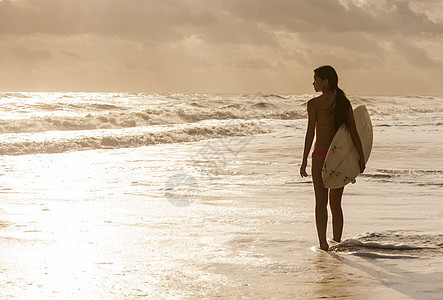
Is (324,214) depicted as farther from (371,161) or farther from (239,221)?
(371,161)

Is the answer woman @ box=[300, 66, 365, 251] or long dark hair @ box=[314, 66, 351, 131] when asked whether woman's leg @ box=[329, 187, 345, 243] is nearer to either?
woman @ box=[300, 66, 365, 251]

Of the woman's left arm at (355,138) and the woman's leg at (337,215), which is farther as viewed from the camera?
the woman's leg at (337,215)

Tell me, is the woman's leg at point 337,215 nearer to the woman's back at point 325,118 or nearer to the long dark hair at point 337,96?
the woman's back at point 325,118

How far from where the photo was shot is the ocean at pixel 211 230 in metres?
4.09

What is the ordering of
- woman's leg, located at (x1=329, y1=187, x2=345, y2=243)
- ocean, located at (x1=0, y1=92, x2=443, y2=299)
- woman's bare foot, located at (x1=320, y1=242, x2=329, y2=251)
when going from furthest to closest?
1. woman's leg, located at (x1=329, y1=187, x2=345, y2=243)
2. woman's bare foot, located at (x1=320, y1=242, x2=329, y2=251)
3. ocean, located at (x1=0, y1=92, x2=443, y2=299)

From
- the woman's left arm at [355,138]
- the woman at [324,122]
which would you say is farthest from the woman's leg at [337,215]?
the woman's left arm at [355,138]

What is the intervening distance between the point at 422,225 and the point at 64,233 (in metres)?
3.58

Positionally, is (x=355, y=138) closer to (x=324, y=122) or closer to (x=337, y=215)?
(x=324, y=122)

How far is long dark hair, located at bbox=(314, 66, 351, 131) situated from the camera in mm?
5246

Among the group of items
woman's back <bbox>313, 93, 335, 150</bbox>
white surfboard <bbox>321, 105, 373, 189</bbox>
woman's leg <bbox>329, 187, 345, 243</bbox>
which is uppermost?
woman's back <bbox>313, 93, 335, 150</bbox>

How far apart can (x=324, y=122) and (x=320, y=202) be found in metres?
0.74

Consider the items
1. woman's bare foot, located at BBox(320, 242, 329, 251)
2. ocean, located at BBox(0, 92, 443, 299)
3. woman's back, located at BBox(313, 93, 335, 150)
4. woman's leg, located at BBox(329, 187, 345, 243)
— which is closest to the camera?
ocean, located at BBox(0, 92, 443, 299)

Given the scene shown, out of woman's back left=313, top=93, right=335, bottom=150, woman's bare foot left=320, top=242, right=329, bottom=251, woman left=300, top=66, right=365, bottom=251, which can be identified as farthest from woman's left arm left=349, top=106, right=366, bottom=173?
woman's bare foot left=320, top=242, right=329, bottom=251

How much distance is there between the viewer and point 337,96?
526cm
